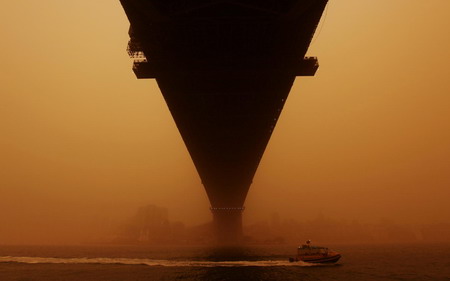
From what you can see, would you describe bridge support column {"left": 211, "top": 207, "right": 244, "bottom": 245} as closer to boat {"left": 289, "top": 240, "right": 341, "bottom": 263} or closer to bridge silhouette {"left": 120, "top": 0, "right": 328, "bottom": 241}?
boat {"left": 289, "top": 240, "right": 341, "bottom": 263}

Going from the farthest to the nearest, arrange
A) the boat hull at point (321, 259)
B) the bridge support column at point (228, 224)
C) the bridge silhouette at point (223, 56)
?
1. the bridge support column at point (228, 224)
2. the boat hull at point (321, 259)
3. the bridge silhouette at point (223, 56)

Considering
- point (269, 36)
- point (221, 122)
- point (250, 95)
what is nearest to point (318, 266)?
point (221, 122)

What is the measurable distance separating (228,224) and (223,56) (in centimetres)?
7942

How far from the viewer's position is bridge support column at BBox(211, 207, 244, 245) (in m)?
93.2

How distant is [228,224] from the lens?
96375 mm

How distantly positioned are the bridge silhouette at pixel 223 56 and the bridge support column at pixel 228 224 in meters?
56.4

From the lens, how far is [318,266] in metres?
44.4

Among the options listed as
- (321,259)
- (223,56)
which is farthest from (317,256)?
(223,56)

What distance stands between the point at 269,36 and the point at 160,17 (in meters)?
5.84

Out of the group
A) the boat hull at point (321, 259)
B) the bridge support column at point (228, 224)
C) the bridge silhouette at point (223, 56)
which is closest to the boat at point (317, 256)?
the boat hull at point (321, 259)

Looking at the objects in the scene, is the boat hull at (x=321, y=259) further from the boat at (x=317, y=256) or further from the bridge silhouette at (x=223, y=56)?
the bridge silhouette at (x=223, y=56)

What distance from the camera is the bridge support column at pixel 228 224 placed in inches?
3671

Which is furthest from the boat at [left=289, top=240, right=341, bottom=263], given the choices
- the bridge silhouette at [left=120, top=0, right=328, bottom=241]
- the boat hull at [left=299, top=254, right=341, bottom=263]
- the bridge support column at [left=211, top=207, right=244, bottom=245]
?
the bridge support column at [left=211, top=207, right=244, bottom=245]

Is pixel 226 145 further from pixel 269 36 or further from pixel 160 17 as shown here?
pixel 160 17
